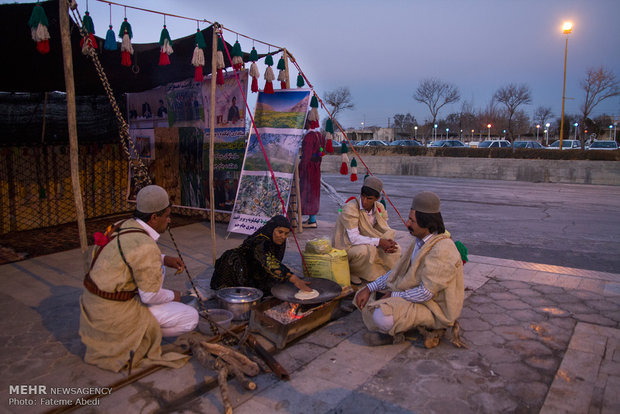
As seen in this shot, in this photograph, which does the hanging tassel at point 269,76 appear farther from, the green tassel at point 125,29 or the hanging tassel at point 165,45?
the green tassel at point 125,29

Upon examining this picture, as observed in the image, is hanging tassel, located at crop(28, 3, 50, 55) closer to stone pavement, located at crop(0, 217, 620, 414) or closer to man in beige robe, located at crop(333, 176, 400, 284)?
stone pavement, located at crop(0, 217, 620, 414)

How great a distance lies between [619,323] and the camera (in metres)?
4.07

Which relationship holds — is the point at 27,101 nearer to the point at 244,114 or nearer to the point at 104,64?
the point at 104,64

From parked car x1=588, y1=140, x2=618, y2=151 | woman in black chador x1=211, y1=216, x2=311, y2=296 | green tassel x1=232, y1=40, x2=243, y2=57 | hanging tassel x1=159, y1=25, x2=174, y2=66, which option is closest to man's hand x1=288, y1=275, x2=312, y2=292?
woman in black chador x1=211, y1=216, x2=311, y2=296

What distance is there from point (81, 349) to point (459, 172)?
20160 millimetres

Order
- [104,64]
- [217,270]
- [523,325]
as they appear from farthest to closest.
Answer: [104,64] → [217,270] → [523,325]

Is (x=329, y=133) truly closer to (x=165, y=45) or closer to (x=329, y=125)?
(x=329, y=125)

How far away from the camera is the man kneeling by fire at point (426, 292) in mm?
3361

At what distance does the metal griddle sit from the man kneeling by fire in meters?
0.46

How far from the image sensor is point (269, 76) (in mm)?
6617

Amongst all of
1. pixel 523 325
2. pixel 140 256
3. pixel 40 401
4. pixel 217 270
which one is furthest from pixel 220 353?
pixel 523 325

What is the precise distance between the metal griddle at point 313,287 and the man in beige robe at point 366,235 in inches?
31.7

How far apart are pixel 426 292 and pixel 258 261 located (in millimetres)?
1701

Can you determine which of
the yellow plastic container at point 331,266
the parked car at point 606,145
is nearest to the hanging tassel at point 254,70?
the yellow plastic container at point 331,266
